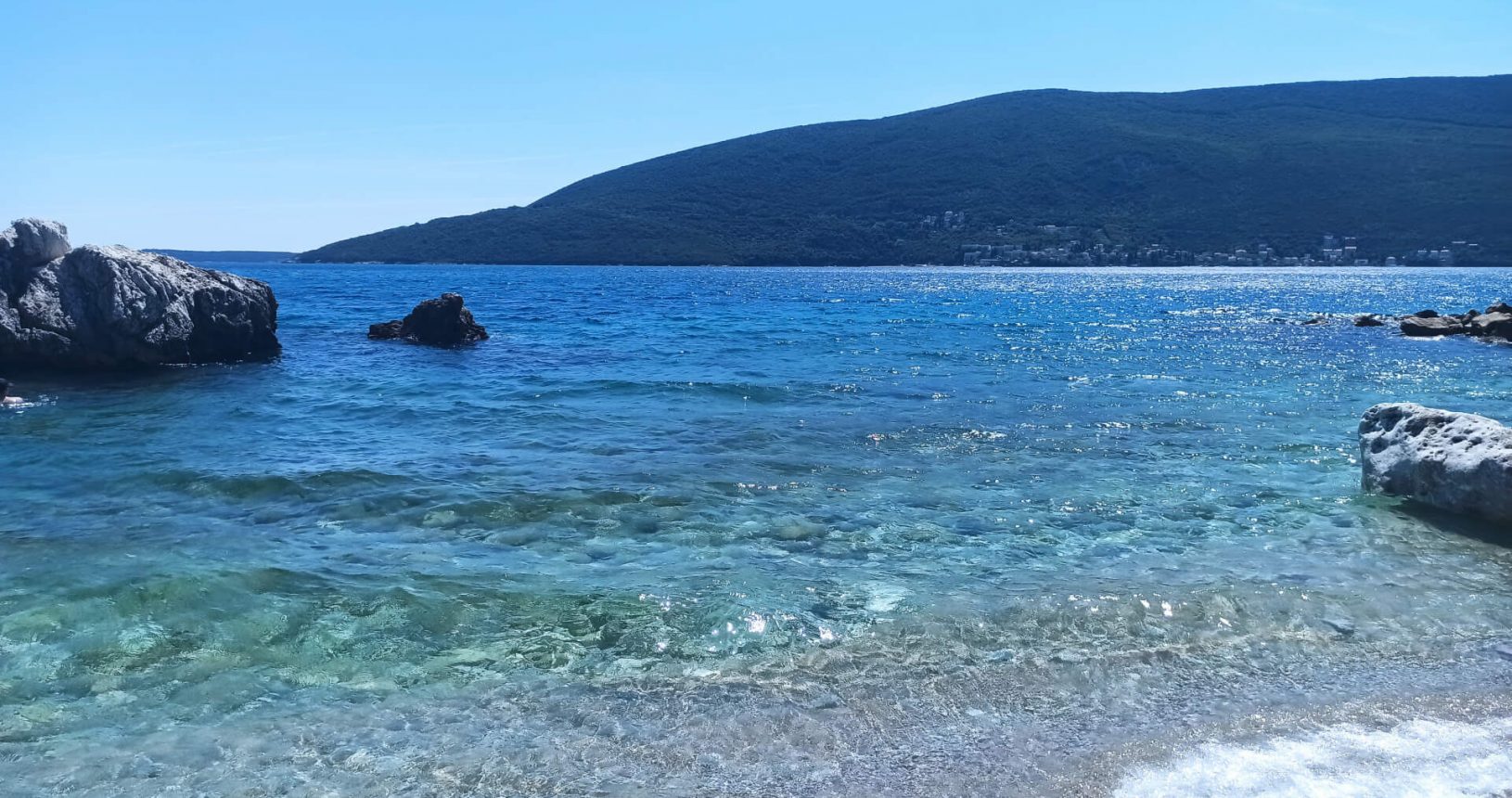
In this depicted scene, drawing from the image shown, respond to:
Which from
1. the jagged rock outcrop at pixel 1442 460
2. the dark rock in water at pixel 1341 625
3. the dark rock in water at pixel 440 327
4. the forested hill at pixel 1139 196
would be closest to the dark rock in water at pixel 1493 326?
the jagged rock outcrop at pixel 1442 460

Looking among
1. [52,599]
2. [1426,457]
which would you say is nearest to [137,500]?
[52,599]

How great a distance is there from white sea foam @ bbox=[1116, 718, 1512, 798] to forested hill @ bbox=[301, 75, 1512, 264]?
513 feet

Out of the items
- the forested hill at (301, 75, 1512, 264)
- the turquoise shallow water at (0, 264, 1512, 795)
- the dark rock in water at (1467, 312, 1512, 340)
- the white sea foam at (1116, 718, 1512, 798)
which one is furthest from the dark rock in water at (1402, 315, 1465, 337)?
the forested hill at (301, 75, 1512, 264)

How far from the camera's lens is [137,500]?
11.6 m

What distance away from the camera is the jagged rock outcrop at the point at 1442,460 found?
10445mm

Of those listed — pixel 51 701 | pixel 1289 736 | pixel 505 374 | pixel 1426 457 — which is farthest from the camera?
pixel 505 374

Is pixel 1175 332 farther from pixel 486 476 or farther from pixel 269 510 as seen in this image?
pixel 269 510

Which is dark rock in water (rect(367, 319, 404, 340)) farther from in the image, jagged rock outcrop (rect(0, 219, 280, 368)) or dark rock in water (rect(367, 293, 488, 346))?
jagged rock outcrop (rect(0, 219, 280, 368))

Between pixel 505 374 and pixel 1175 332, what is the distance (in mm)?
31210

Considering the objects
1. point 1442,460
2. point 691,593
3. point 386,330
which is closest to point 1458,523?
point 1442,460

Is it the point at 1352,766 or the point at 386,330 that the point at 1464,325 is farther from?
the point at 386,330

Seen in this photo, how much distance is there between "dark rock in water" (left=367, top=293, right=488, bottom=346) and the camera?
33.1 meters

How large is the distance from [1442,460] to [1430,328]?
34.3 meters

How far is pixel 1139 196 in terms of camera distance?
17100 centimetres
